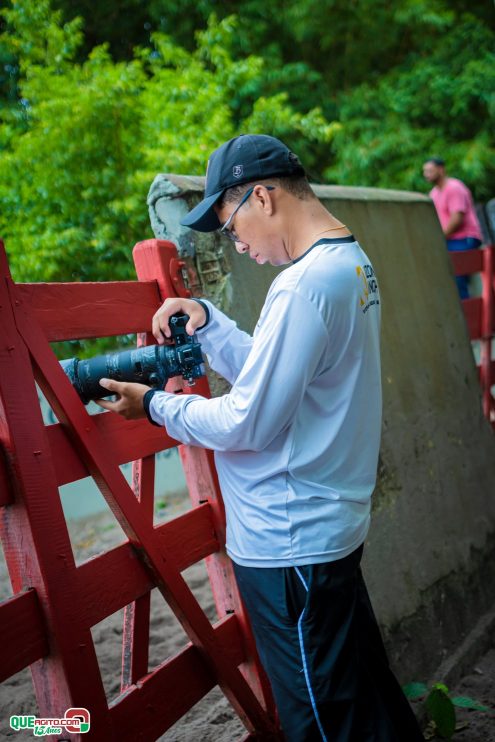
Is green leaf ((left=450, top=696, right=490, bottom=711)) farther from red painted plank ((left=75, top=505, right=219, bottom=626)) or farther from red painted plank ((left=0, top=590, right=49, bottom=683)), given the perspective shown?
red painted plank ((left=0, top=590, right=49, bottom=683))

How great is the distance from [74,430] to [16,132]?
5.25 m

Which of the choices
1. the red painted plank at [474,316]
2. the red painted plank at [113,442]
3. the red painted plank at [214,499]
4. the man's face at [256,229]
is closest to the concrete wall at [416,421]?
the red painted plank at [214,499]

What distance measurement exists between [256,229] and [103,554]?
0.99m

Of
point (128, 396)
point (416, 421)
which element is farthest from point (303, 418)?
point (416, 421)

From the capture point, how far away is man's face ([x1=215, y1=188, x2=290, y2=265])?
189 cm

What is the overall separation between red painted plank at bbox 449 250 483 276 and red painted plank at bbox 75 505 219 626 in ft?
11.1

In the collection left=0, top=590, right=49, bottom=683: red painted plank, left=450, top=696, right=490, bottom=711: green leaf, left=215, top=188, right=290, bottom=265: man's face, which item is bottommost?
left=450, top=696, right=490, bottom=711: green leaf

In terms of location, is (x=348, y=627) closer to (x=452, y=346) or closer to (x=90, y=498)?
(x=452, y=346)

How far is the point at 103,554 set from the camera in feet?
6.69

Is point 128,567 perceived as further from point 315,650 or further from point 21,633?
point 315,650

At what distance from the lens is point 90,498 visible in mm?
6188

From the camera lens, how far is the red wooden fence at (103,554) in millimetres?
1809

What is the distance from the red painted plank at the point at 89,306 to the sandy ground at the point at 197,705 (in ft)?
5.10

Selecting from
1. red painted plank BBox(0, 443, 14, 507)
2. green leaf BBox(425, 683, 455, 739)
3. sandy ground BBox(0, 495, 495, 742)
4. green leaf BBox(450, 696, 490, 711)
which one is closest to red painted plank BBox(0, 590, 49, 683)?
red painted plank BBox(0, 443, 14, 507)
